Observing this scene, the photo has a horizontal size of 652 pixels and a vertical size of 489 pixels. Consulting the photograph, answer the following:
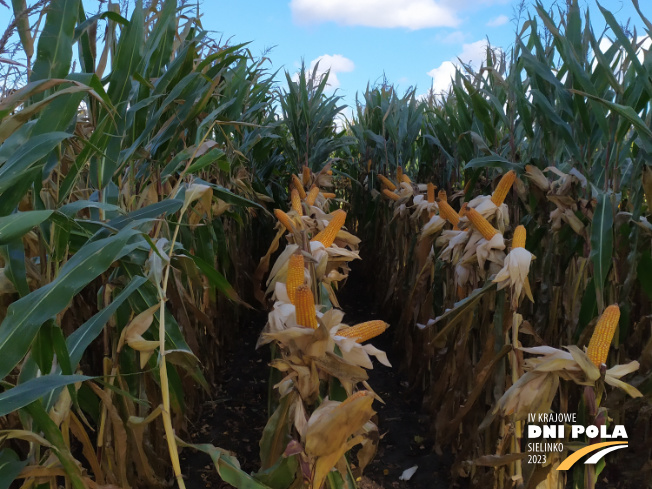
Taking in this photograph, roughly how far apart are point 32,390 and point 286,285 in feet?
2.39

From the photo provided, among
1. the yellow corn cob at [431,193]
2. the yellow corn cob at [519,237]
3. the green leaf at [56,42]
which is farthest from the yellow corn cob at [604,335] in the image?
the yellow corn cob at [431,193]

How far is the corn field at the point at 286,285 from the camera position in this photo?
3.57 feet

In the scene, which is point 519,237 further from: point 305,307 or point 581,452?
point 305,307

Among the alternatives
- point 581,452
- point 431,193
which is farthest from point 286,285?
point 431,193

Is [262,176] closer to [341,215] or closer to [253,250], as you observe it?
[253,250]

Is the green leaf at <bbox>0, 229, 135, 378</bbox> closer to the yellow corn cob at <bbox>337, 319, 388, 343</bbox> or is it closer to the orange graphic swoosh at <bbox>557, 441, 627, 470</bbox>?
the yellow corn cob at <bbox>337, 319, 388, 343</bbox>

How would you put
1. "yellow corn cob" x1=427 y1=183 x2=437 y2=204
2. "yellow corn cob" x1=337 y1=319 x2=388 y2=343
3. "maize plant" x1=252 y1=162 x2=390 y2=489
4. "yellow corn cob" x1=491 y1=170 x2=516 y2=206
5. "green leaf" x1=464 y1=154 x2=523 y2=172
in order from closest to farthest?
"maize plant" x1=252 y1=162 x2=390 y2=489 < "yellow corn cob" x1=337 y1=319 x2=388 y2=343 < "yellow corn cob" x1=491 y1=170 x2=516 y2=206 < "green leaf" x1=464 y1=154 x2=523 y2=172 < "yellow corn cob" x1=427 y1=183 x2=437 y2=204

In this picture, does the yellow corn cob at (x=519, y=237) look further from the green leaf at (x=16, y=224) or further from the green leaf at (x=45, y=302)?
the green leaf at (x=16, y=224)

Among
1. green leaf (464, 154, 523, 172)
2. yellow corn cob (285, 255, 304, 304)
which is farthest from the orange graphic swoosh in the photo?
Answer: green leaf (464, 154, 523, 172)

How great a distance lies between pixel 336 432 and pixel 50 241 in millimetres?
909

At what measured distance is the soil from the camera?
2.49 m

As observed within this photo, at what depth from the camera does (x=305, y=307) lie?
120cm

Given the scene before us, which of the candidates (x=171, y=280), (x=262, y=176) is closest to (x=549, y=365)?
(x=171, y=280)

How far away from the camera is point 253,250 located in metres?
5.64
